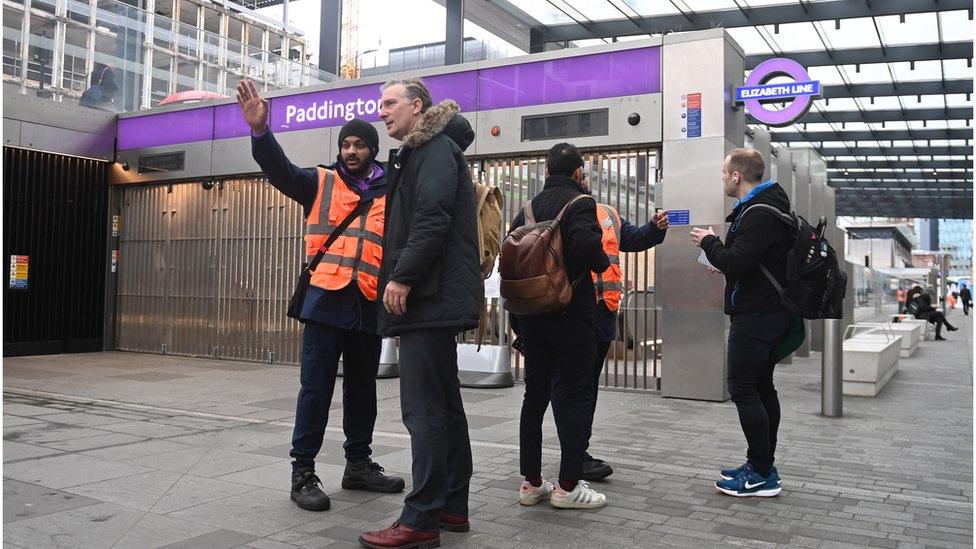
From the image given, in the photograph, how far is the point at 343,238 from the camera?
12.9ft

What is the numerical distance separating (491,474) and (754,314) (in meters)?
1.70

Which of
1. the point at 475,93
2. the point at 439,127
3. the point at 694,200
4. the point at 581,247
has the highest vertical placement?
the point at 475,93

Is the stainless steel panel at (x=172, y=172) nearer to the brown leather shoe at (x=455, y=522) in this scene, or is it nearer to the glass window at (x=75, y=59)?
the glass window at (x=75, y=59)

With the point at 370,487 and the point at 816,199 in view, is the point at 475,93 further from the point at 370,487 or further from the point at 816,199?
the point at 816,199

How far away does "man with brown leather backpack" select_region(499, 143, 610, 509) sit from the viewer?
377 cm

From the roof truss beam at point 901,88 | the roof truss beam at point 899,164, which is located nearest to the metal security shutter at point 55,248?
the roof truss beam at point 901,88

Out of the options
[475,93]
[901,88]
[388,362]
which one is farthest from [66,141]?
[901,88]

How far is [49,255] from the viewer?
11.9 metres

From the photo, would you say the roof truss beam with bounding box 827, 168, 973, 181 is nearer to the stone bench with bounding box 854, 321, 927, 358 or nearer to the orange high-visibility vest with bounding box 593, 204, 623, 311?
the stone bench with bounding box 854, 321, 927, 358

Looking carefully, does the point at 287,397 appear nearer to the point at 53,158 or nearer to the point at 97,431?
the point at 97,431

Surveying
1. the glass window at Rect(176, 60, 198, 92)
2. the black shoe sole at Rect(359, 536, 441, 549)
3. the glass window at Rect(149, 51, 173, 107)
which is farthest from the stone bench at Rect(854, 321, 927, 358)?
the glass window at Rect(149, 51, 173, 107)

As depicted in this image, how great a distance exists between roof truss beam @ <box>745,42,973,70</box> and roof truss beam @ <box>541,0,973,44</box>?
1034mm

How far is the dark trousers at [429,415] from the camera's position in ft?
10.6

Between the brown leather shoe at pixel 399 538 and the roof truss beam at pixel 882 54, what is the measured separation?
15400 mm
